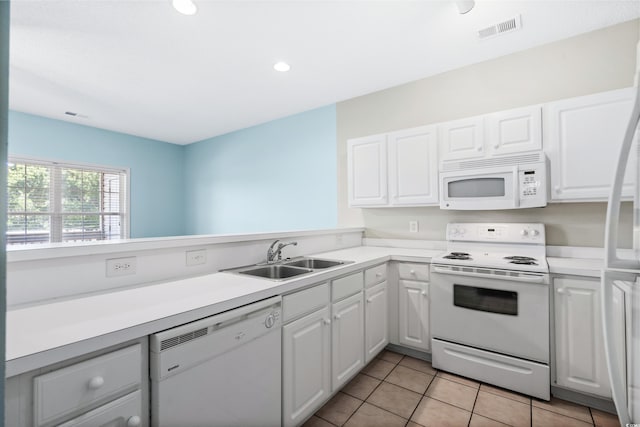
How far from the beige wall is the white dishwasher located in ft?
7.03

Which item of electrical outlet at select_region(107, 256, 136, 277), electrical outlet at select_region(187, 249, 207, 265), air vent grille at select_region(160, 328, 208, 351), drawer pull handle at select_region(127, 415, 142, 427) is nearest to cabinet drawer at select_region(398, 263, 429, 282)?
electrical outlet at select_region(187, 249, 207, 265)

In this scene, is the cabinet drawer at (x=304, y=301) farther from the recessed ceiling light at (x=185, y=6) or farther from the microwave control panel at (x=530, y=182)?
the recessed ceiling light at (x=185, y=6)

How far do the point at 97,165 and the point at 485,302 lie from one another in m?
5.41

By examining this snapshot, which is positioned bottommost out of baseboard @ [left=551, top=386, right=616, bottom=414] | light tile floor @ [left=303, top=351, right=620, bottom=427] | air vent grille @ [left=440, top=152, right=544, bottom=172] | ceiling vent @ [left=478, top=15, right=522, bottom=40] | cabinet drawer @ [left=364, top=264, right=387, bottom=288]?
light tile floor @ [left=303, top=351, right=620, bottom=427]

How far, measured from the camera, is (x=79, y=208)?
459 cm

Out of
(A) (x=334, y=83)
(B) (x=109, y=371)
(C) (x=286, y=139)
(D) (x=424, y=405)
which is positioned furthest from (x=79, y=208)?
(D) (x=424, y=405)

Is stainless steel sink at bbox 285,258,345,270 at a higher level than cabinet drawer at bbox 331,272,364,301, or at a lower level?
higher

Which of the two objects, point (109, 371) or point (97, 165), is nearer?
point (109, 371)

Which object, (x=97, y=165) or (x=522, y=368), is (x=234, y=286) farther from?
(x=97, y=165)

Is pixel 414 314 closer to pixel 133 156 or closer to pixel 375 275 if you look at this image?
pixel 375 275

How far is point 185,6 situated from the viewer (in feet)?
6.73

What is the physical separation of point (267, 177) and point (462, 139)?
2.79 m

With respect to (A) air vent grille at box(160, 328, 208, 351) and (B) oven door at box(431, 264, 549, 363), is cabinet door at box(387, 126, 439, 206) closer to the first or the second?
(B) oven door at box(431, 264, 549, 363)

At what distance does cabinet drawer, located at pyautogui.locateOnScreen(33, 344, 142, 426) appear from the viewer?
0.78 metres
